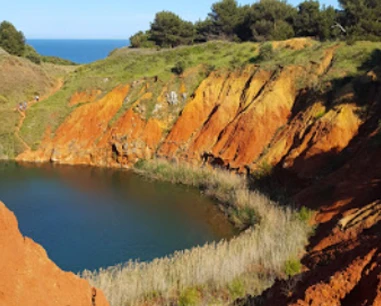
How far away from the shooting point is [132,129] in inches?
1420

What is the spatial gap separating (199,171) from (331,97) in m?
9.35

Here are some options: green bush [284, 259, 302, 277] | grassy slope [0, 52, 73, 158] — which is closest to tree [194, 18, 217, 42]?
grassy slope [0, 52, 73, 158]

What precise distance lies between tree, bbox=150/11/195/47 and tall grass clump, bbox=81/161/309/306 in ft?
143

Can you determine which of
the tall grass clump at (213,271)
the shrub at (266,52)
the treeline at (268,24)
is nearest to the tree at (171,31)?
the treeline at (268,24)

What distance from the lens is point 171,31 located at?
5878 centimetres

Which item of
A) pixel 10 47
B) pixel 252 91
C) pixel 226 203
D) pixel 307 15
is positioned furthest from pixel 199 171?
pixel 10 47

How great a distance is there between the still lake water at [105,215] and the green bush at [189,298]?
5116 mm

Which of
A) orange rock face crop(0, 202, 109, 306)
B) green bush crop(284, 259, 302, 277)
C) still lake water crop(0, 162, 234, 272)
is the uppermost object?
orange rock face crop(0, 202, 109, 306)

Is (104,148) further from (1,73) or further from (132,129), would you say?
(1,73)

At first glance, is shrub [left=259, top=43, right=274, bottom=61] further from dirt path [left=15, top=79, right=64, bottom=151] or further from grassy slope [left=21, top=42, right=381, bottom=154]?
dirt path [left=15, top=79, right=64, bottom=151]

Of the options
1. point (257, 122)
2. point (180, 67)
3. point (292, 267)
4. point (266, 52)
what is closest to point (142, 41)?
point (180, 67)

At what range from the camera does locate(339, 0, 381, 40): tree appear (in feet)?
117

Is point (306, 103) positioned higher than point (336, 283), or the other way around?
point (306, 103)

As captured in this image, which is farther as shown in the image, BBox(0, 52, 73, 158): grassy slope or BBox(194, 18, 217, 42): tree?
BBox(194, 18, 217, 42): tree
